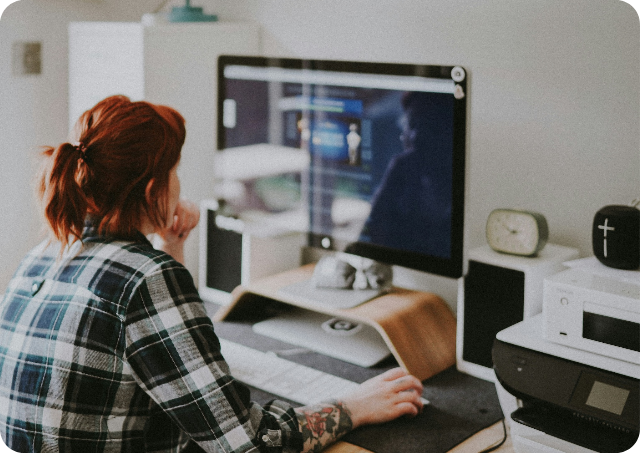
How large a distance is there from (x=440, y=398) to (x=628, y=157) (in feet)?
1.90

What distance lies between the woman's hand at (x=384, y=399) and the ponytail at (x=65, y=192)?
0.54m

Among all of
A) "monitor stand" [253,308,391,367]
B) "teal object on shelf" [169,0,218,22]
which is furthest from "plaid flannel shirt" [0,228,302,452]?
"teal object on shelf" [169,0,218,22]

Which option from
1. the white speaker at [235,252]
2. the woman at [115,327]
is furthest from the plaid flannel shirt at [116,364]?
the white speaker at [235,252]

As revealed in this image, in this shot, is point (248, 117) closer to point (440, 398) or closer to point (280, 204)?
point (280, 204)

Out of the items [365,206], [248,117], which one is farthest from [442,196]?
[248,117]

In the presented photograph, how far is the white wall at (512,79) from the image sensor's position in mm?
1417

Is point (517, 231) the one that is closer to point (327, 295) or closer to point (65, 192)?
point (327, 295)

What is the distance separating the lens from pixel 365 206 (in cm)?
160

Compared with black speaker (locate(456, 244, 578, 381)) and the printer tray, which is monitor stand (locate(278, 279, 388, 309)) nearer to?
black speaker (locate(456, 244, 578, 381))

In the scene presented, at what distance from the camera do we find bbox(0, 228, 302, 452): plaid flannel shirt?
3.26 ft

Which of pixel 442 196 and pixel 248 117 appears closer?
pixel 442 196

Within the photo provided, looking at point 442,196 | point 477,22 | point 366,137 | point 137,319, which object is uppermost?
point 477,22

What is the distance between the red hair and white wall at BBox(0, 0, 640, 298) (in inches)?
23.6

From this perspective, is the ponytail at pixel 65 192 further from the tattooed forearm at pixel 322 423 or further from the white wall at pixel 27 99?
the white wall at pixel 27 99
